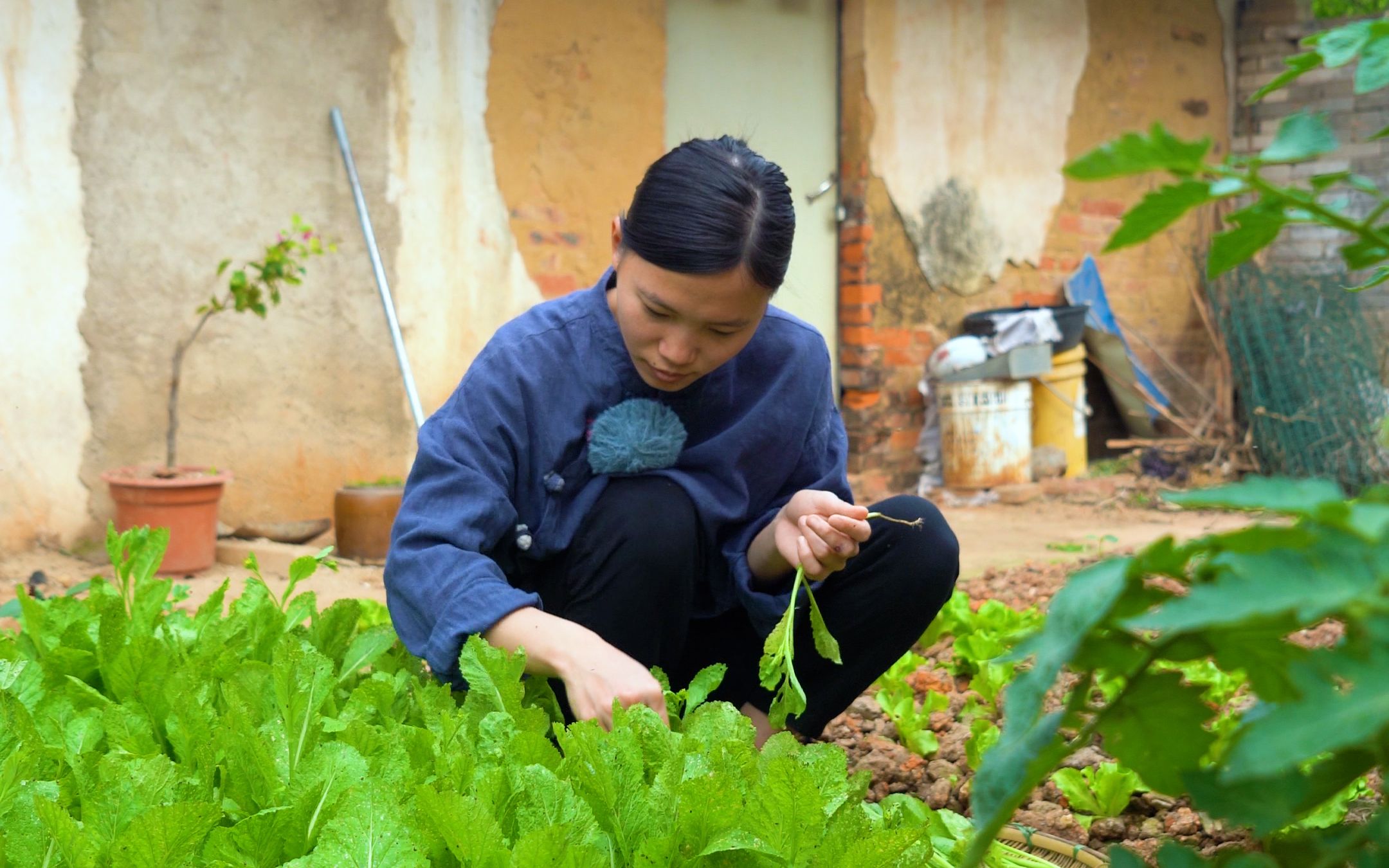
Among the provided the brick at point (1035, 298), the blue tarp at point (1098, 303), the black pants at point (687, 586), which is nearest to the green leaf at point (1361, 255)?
the black pants at point (687, 586)

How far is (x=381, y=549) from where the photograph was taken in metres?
4.64

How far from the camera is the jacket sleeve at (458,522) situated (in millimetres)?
1606

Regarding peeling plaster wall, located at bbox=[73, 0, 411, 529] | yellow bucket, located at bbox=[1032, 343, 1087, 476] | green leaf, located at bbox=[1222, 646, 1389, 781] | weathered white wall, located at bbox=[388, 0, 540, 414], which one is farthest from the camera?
yellow bucket, located at bbox=[1032, 343, 1087, 476]

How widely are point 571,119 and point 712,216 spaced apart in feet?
13.4

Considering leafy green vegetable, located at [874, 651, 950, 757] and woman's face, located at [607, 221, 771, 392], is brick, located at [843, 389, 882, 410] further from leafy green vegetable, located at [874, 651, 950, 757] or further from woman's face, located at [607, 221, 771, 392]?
woman's face, located at [607, 221, 771, 392]

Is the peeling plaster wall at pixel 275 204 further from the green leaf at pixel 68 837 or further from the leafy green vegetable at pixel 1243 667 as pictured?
the leafy green vegetable at pixel 1243 667

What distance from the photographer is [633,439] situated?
6.46 feet

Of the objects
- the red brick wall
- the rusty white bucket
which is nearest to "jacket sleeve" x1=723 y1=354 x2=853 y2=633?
the red brick wall

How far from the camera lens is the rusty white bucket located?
264 inches

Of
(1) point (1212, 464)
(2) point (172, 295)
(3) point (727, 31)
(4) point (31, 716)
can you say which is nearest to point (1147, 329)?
(1) point (1212, 464)

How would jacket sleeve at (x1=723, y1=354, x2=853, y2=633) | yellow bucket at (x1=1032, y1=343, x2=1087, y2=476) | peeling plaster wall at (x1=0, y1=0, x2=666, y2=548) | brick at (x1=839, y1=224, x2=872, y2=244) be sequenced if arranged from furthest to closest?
1. yellow bucket at (x1=1032, y1=343, x2=1087, y2=476)
2. brick at (x1=839, y1=224, x2=872, y2=244)
3. peeling plaster wall at (x1=0, y1=0, x2=666, y2=548)
4. jacket sleeve at (x1=723, y1=354, x2=853, y2=633)

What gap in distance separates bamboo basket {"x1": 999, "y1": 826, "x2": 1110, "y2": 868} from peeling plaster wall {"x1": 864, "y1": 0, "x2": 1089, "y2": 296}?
18.0ft

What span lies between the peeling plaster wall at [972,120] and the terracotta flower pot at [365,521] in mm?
3538

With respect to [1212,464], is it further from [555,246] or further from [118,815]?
[118,815]
